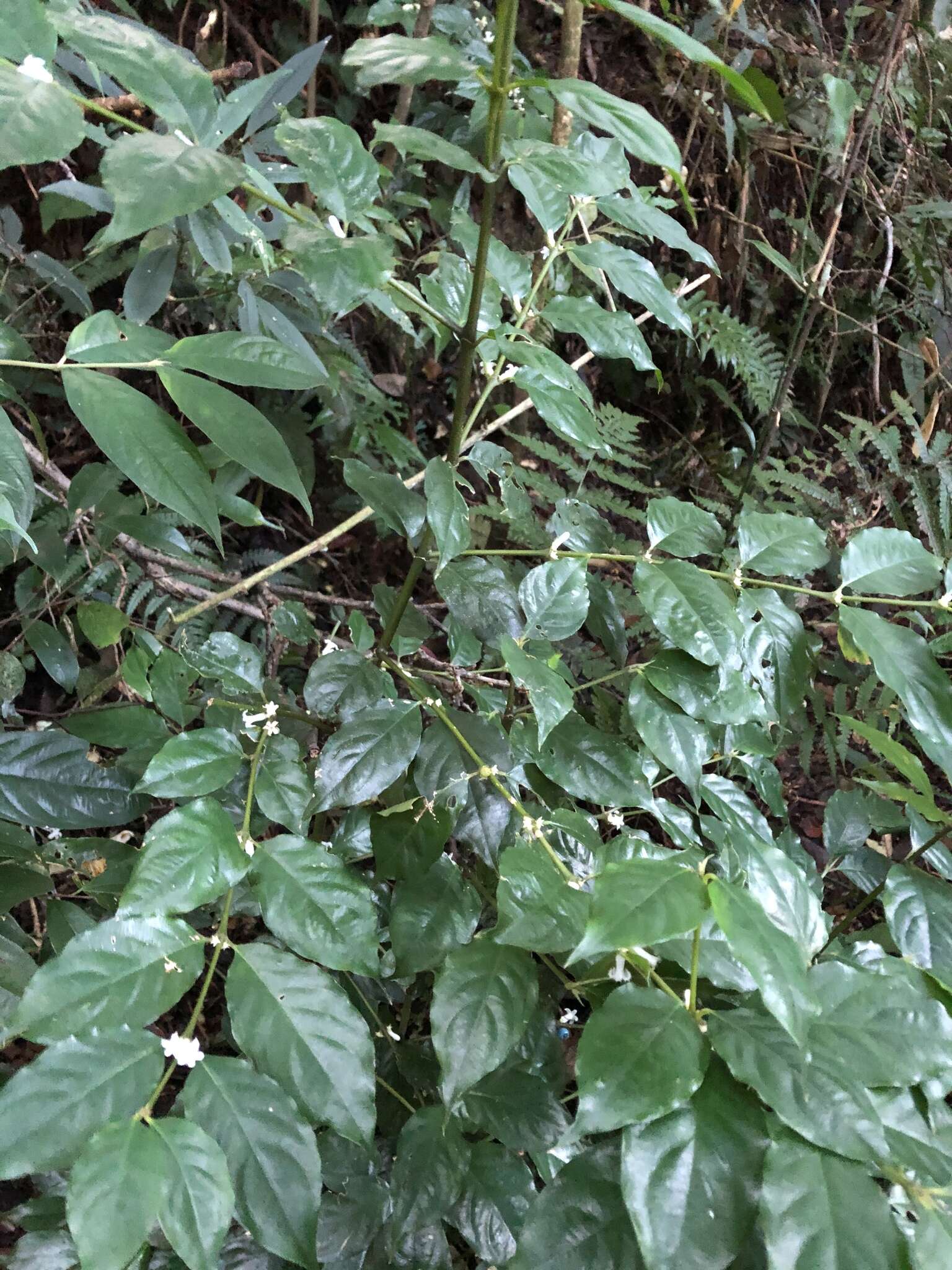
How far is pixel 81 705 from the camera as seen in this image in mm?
1251

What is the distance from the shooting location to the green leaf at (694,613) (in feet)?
2.27

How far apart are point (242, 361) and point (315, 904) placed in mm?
420

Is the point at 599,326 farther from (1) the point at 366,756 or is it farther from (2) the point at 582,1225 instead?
(2) the point at 582,1225

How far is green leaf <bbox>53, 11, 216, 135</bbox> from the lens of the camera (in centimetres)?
51

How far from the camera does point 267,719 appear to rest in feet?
2.65

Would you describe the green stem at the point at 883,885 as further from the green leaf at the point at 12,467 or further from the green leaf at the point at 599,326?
the green leaf at the point at 12,467

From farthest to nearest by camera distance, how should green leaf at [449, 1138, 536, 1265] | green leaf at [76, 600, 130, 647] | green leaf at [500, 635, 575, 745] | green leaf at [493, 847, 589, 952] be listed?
1. green leaf at [76, 600, 130, 647]
2. green leaf at [449, 1138, 536, 1265]
3. green leaf at [500, 635, 575, 745]
4. green leaf at [493, 847, 589, 952]

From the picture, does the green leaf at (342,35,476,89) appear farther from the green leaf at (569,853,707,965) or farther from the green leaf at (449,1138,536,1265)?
the green leaf at (449,1138,536,1265)

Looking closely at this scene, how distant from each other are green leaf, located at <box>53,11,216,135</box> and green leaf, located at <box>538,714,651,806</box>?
1.79ft

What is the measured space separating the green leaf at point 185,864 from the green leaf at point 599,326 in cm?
53

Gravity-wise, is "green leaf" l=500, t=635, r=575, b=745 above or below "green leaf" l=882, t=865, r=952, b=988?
above

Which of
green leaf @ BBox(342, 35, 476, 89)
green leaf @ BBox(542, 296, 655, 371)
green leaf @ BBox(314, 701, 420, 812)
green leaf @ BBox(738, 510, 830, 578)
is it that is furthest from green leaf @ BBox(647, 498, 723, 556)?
green leaf @ BBox(342, 35, 476, 89)

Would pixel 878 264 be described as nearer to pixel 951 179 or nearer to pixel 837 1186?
pixel 951 179

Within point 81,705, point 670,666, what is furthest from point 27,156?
point 81,705
